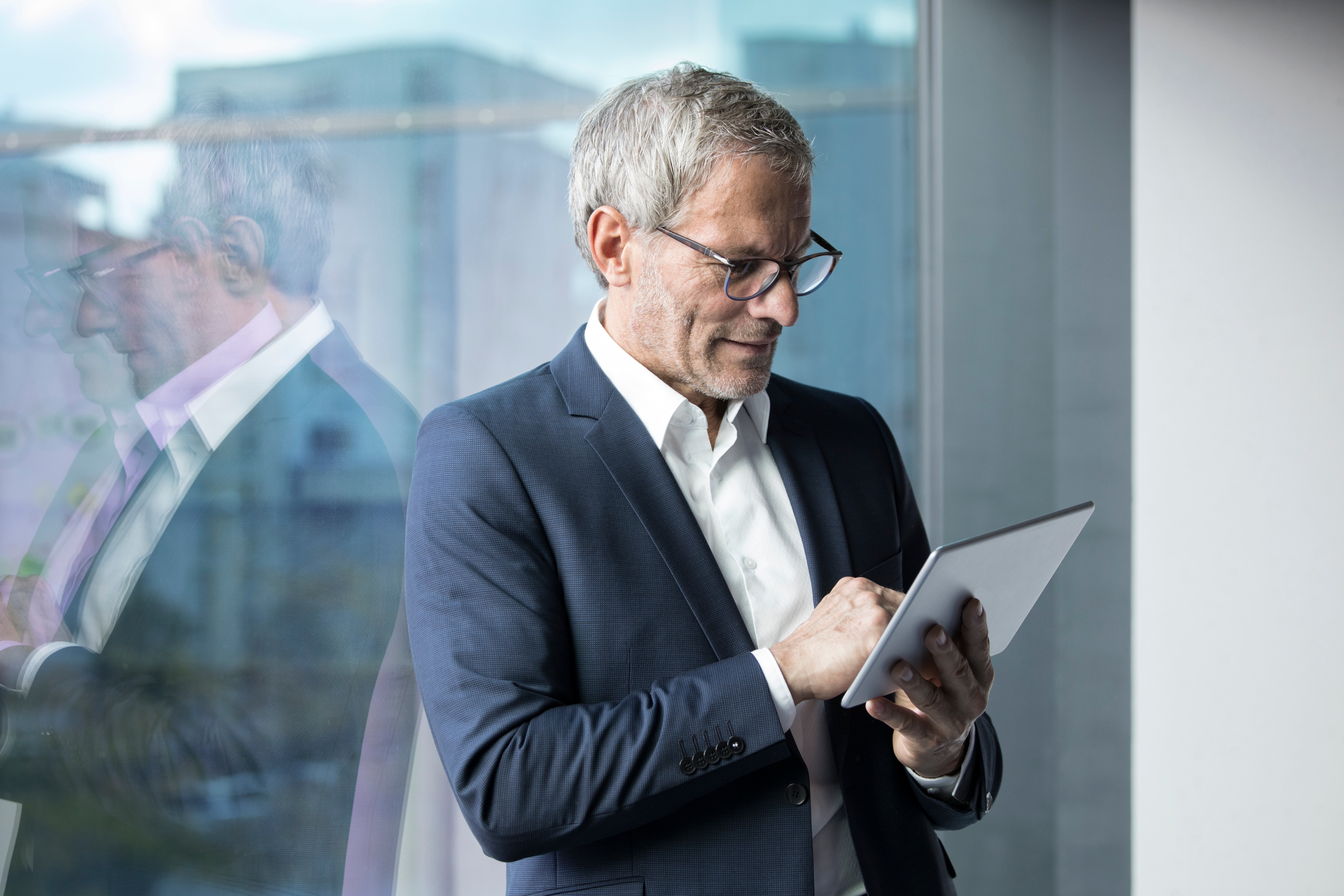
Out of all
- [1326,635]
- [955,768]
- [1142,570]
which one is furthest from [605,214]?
[1326,635]

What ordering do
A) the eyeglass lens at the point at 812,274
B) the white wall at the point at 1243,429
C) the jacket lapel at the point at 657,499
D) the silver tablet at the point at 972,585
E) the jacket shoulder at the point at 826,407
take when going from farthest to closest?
the white wall at the point at 1243,429
the jacket shoulder at the point at 826,407
the eyeglass lens at the point at 812,274
the jacket lapel at the point at 657,499
the silver tablet at the point at 972,585

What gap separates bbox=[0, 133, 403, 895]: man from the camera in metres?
1.95

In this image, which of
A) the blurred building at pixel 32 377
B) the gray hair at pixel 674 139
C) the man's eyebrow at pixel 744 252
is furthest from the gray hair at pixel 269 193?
the man's eyebrow at pixel 744 252

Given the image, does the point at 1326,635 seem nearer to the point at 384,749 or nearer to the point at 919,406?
the point at 919,406

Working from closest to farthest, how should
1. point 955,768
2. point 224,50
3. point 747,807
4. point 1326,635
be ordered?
1. point 747,807
2. point 955,768
3. point 224,50
4. point 1326,635

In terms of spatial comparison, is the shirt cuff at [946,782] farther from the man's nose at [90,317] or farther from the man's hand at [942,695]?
the man's nose at [90,317]

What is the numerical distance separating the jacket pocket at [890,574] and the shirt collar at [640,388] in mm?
314

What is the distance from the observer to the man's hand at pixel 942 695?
3.64 feet

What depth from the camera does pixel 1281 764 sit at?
2.29 meters

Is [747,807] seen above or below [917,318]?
below

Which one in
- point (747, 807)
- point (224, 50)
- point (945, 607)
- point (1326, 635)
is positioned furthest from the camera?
point (1326, 635)

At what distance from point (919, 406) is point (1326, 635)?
1124mm

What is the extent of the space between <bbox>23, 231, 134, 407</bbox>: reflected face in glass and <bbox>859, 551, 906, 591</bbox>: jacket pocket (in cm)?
155

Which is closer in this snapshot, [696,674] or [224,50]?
[696,674]
